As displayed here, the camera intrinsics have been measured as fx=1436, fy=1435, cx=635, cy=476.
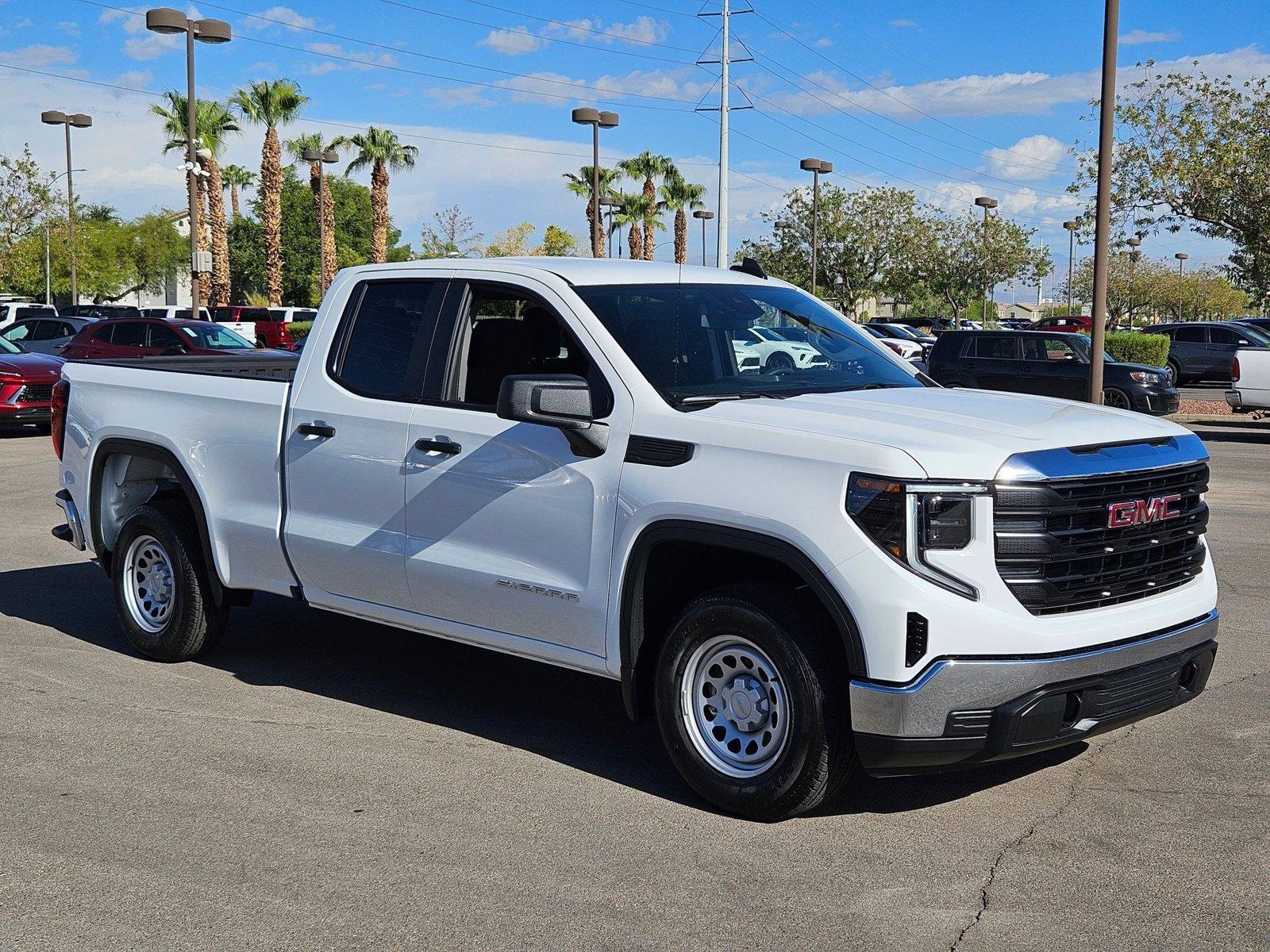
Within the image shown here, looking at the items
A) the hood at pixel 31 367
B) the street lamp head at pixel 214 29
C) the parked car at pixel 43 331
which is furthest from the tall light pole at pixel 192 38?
the hood at pixel 31 367

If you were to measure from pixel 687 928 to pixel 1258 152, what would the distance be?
97.4 feet

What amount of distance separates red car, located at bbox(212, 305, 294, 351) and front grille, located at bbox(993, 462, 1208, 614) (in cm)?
3163

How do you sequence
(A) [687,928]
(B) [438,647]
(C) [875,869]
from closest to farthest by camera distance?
(A) [687,928] < (C) [875,869] < (B) [438,647]

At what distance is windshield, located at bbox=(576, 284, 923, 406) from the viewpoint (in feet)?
17.9

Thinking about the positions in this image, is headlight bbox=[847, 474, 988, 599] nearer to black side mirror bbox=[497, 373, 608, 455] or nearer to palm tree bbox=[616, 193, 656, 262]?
black side mirror bbox=[497, 373, 608, 455]

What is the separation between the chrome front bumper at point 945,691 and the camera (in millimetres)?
4512

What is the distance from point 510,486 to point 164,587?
2640mm

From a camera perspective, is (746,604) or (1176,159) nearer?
(746,604)

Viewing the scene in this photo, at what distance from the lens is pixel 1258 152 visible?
29.7 meters

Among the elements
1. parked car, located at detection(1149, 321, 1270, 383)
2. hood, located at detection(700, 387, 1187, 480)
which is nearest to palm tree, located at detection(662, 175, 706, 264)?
parked car, located at detection(1149, 321, 1270, 383)

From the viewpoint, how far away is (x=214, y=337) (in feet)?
83.1

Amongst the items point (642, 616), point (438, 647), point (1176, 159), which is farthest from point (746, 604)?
point (1176, 159)

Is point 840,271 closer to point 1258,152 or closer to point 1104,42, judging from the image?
point 1258,152

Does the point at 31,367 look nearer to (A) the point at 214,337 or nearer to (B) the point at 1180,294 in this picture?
(A) the point at 214,337
